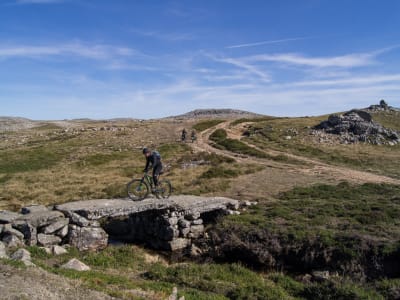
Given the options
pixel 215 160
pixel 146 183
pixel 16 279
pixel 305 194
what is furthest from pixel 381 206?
pixel 215 160

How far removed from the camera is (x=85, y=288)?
9.88 m

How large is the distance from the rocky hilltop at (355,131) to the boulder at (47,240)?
48.3m

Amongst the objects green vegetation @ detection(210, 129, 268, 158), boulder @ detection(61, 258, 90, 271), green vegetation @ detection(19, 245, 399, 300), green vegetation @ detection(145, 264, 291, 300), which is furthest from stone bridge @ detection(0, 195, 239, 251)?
green vegetation @ detection(210, 129, 268, 158)

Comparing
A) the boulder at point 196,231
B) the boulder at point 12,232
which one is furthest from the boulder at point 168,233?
the boulder at point 12,232

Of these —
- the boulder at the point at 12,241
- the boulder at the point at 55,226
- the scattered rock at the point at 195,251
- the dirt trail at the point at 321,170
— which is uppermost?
the dirt trail at the point at 321,170

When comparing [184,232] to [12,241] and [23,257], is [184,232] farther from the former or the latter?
[23,257]

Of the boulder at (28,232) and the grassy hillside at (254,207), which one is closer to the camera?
the grassy hillside at (254,207)

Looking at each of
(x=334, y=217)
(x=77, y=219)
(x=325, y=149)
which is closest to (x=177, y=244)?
(x=77, y=219)

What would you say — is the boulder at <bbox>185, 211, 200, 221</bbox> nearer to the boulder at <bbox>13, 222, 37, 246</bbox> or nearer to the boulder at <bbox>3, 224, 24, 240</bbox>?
the boulder at <bbox>13, 222, 37, 246</bbox>

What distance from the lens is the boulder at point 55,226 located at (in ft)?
52.8

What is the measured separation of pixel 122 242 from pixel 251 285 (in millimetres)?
8432

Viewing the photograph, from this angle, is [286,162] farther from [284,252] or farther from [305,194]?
[284,252]

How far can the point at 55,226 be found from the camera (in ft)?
53.4

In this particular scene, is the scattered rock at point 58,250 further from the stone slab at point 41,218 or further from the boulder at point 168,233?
the boulder at point 168,233
